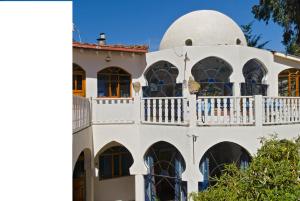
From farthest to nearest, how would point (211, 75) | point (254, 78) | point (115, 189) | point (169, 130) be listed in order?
point (115, 189), point (211, 75), point (254, 78), point (169, 130)

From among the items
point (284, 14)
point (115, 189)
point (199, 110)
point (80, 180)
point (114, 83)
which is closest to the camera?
point (199, 110)

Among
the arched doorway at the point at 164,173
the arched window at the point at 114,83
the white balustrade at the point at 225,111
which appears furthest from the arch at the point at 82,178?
the white balustrade at the point at 225,111

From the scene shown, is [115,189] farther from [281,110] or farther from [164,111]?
[281,110]

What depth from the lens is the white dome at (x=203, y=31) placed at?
14039 millimetres

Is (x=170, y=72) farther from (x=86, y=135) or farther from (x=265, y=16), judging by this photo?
(x=265, y=16)

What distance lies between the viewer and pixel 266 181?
5.57 meters

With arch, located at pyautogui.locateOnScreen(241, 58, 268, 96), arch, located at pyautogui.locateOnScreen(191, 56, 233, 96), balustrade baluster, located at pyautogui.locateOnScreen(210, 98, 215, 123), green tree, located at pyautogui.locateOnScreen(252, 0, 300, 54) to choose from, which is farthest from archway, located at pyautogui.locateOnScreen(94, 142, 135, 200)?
green tree, located at pyautogui.locateOnScreen(252, 0, 300, 54)

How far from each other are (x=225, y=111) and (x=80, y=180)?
7160mm

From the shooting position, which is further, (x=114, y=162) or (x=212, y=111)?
(x=114, y=162)

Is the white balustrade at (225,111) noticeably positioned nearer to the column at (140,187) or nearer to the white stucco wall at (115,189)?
the column at (140,187)

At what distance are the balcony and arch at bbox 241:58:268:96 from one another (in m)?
2.69

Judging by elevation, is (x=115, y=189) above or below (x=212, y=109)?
below

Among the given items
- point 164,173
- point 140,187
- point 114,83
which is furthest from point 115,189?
point 114,83

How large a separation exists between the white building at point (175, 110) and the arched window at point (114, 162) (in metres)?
0.05
